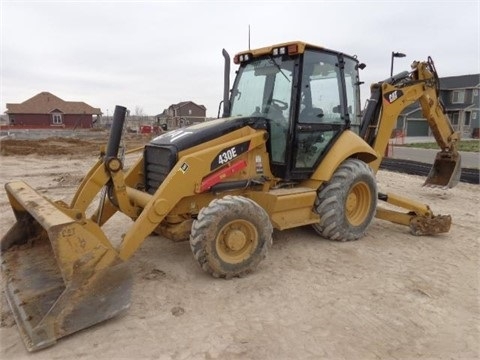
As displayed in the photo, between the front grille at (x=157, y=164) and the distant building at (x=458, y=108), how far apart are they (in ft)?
127

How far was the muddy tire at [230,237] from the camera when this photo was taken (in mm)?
4102

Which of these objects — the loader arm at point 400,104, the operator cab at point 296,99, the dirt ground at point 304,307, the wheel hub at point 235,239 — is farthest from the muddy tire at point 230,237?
the loader arm at point 400,104

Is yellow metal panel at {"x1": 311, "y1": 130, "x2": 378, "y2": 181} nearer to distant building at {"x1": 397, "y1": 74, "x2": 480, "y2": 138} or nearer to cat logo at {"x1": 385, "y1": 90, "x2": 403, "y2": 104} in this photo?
cat logo at {"x1": 385, "y1": 90, "x2": 403, "y2": 104}

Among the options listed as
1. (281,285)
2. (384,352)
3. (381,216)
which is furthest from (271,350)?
(381,216)

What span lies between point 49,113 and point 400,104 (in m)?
53.1

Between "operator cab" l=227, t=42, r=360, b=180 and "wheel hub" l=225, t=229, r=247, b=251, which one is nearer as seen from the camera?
"wheel hub" l=225, t=229, r=247, b=251

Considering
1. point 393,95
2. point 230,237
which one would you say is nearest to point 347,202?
point 393,95

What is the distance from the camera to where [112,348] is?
10.3 ft

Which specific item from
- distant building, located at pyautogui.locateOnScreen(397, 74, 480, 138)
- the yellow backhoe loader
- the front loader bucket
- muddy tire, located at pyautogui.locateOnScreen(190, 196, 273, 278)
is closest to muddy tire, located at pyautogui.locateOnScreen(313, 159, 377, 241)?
the yellow backhoe loader

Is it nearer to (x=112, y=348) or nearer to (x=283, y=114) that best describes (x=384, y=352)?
(x=112, y=348)

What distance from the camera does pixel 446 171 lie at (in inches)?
313

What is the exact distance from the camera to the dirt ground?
10.4 feet

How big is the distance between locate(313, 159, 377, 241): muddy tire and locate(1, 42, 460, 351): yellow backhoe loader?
0.02m

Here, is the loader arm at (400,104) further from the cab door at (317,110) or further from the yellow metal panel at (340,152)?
the cab door at (317,110)
